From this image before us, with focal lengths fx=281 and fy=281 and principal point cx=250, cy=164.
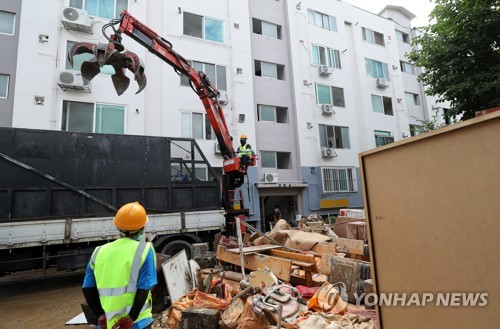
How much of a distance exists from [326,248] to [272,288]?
2.54 metres

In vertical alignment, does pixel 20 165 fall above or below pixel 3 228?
above

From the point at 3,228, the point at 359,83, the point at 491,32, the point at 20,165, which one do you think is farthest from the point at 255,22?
the point at 3,228

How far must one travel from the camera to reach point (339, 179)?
15812 mm

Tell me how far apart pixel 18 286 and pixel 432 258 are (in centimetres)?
841

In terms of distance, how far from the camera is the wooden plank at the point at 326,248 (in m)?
5.66

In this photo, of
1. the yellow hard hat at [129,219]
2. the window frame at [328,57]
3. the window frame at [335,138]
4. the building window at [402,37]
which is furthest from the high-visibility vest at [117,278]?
the building window at [402,37]

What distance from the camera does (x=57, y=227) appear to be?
19.3ft

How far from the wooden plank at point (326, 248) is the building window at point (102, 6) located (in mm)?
11914

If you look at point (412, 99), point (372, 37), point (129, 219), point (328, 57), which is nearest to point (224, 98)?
point (328, 57)

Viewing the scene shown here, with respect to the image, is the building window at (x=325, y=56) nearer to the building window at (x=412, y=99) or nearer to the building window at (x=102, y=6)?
the building window at (x=412, y=99)

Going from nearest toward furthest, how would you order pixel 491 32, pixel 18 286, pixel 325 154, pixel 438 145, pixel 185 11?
pixel 438 145, pixel 18 286, pixel 491 32, pixel 185 11, pixel 325 154

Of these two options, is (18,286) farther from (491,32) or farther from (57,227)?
(491,32)

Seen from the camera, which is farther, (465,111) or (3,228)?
(465,111)

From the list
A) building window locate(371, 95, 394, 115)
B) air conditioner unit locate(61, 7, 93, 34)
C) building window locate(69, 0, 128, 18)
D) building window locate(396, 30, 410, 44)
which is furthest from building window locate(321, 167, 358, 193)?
building window locate(396, 30, 410, 44)
